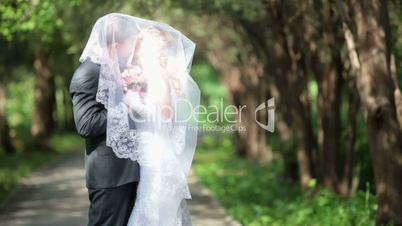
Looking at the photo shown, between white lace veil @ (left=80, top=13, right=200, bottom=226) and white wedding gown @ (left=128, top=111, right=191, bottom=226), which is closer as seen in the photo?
white lace veil @ (left=80, top=13, right=200, bottom=226)

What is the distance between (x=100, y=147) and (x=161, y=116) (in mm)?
518

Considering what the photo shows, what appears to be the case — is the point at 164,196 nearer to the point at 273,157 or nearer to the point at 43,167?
the point at 43,167

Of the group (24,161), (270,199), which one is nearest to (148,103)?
(270,199)

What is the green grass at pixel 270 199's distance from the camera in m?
11.2

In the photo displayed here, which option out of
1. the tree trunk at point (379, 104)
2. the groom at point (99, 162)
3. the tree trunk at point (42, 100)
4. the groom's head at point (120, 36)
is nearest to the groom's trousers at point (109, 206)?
the groom at point (99, 162)

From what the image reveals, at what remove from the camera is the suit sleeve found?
5.78 m

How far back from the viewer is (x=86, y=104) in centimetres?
582

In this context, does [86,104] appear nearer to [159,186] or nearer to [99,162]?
[99,162]

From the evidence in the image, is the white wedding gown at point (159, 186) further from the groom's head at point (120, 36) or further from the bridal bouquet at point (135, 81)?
the groom's head at point (120, 36)

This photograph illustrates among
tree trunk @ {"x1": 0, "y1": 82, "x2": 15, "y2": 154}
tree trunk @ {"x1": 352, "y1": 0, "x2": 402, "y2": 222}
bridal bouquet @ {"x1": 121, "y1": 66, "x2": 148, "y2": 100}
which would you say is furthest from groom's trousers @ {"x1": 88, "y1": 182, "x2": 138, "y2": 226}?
tree trunk @ {"x1": 0, "y1": 82, "x2": 15, "y2": 154}

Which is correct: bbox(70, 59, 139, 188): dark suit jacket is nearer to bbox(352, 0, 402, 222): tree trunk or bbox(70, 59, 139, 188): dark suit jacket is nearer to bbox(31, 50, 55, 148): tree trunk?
bbox(352, 0, 402, 222): tree trunk

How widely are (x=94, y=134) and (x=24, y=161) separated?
19.4 metres

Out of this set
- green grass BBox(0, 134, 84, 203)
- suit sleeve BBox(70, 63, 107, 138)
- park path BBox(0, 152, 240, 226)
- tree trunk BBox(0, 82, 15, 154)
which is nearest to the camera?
suit sleeve BBox(70, 63, 107, 138)

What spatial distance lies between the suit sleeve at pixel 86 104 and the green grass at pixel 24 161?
30.7 ft
